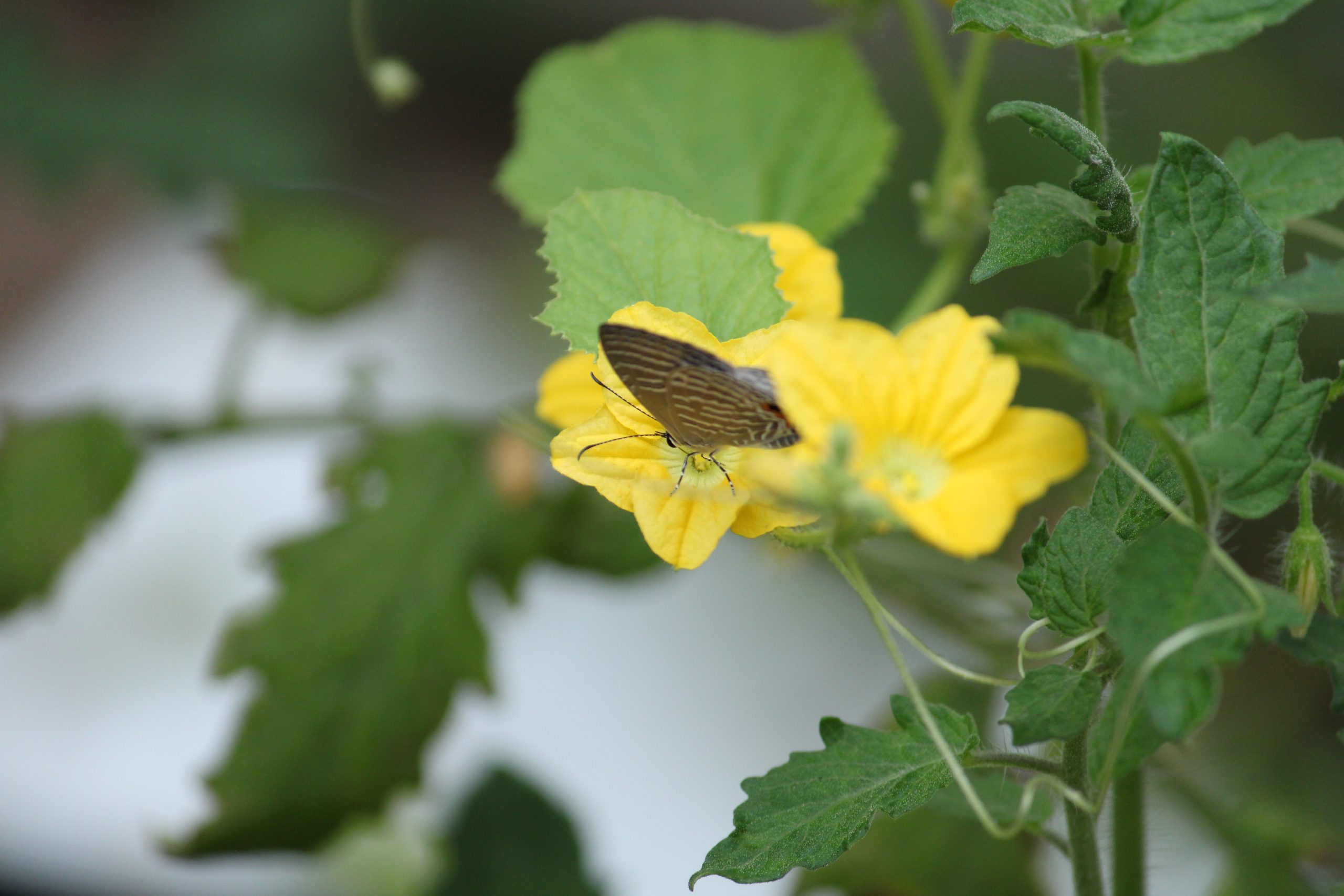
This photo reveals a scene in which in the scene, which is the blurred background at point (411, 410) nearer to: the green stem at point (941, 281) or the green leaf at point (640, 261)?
the green stem at point (941, 281)

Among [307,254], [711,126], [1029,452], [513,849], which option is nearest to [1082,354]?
[1029,452]

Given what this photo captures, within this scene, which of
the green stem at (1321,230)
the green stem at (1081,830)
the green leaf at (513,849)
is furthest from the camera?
the green leaf at (513,849)

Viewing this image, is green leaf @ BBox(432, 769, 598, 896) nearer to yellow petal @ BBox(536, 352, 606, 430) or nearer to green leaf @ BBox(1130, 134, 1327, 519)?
yellow petal @ BBox(536, 352, 606, 430)

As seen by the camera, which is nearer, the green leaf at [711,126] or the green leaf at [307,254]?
the green leaf at [711,126]

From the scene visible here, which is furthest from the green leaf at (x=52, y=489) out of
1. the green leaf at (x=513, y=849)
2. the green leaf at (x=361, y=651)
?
the green leaf at (x=513, y=849)

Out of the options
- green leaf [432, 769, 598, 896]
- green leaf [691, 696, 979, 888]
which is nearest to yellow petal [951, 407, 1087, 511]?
green leaf [691, 696, 979, 888]

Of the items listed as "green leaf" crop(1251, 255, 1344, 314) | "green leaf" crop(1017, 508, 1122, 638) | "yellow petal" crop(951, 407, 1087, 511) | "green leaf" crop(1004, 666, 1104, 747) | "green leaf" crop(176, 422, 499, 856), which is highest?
"green leaf" crop(1251, 255, 1344, 314)
